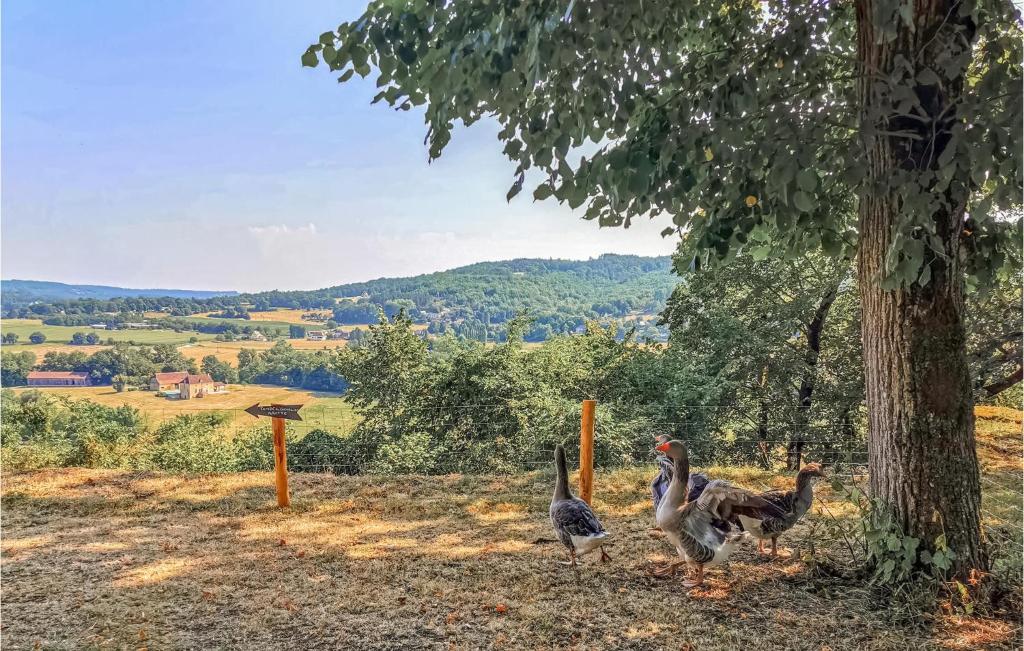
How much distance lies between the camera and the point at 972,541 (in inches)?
117

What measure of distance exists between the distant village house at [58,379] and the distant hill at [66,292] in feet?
15.3

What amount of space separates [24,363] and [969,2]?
20.2 meters

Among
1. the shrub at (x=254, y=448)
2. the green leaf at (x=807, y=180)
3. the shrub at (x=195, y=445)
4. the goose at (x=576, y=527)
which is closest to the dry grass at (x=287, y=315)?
the shrub at (x=254, y=448)

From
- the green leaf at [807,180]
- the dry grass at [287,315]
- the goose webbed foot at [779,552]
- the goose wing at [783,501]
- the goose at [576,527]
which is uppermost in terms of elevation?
the green leaf at [807,180]

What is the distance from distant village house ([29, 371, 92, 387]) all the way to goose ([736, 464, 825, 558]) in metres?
15.8

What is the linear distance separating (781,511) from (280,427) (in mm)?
4396

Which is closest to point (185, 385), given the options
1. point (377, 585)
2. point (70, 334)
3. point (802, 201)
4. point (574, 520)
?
point (70, 334)

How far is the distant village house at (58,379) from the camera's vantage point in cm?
1374

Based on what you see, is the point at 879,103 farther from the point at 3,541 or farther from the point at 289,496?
the point at 3,541

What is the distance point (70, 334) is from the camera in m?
23.1

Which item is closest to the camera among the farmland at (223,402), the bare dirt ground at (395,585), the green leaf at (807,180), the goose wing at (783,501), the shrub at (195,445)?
the green leaf at (807,180)

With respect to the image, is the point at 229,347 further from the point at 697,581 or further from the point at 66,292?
the point at 697,581

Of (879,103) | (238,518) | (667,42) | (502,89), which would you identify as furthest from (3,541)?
(879,103)

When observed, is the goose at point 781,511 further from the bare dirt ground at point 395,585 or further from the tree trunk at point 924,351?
the tree trunk at point 924,351
